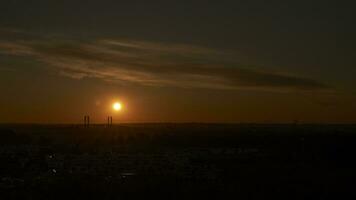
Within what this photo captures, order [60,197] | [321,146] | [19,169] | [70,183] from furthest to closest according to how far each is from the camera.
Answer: [321,146]
[19,169]
[70,183]
[60,197]

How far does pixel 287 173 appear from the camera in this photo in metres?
32.2

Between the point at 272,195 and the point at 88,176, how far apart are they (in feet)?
36.0

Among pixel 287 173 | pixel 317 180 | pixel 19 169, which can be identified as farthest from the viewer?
pixel 19 169

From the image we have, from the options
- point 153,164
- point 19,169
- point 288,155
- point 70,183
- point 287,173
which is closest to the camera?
point 70,183

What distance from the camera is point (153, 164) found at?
39.7 meters

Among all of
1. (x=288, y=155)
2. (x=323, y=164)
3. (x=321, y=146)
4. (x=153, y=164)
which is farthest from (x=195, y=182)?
(x=321, y=146)

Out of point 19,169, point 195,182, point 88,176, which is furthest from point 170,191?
point 19,169

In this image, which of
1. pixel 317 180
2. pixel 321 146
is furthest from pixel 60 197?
pixel 321 146

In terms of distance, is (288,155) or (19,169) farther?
(288,155)

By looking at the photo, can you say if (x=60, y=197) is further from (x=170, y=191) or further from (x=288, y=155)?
(x=288, y=155)

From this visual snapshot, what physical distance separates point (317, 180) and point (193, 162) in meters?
15.4

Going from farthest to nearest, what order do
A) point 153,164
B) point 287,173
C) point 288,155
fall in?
point 288,155 → point 153,164 → point 287,173

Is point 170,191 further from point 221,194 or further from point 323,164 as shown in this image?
point 323,164

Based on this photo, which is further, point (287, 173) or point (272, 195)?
point (287, 173)
